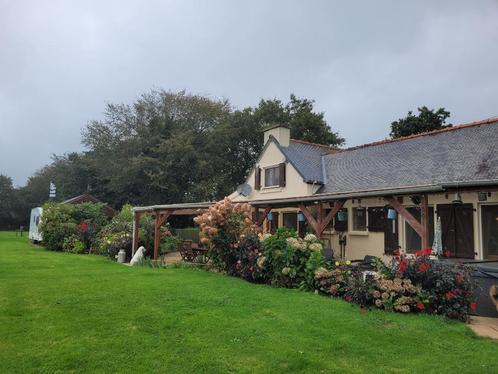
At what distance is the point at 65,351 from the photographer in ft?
14.3

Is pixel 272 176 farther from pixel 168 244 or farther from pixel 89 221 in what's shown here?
pixel 89 221

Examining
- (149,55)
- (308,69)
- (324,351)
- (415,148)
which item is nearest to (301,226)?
(415,148)

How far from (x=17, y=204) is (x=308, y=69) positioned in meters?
44.0

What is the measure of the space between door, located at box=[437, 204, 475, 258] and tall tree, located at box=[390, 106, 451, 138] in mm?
15489

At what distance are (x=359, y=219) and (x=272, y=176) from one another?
597 centimetres

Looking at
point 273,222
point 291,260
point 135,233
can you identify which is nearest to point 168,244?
point 135,233

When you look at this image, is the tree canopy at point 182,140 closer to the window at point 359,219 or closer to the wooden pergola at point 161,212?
the wooden pergola at point 161,212

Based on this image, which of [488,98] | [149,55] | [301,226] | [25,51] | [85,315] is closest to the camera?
[85,315]

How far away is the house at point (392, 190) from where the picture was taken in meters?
11.5

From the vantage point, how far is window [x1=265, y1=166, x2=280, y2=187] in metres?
19.6

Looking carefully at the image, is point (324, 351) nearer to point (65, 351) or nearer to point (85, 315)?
point (65, 351)

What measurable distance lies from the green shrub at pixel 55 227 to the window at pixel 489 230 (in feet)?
63.2

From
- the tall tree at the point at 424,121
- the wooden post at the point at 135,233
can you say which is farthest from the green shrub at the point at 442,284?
the tall tree at the point at 424,121

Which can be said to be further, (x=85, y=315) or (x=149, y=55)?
(x=149, y=55)
